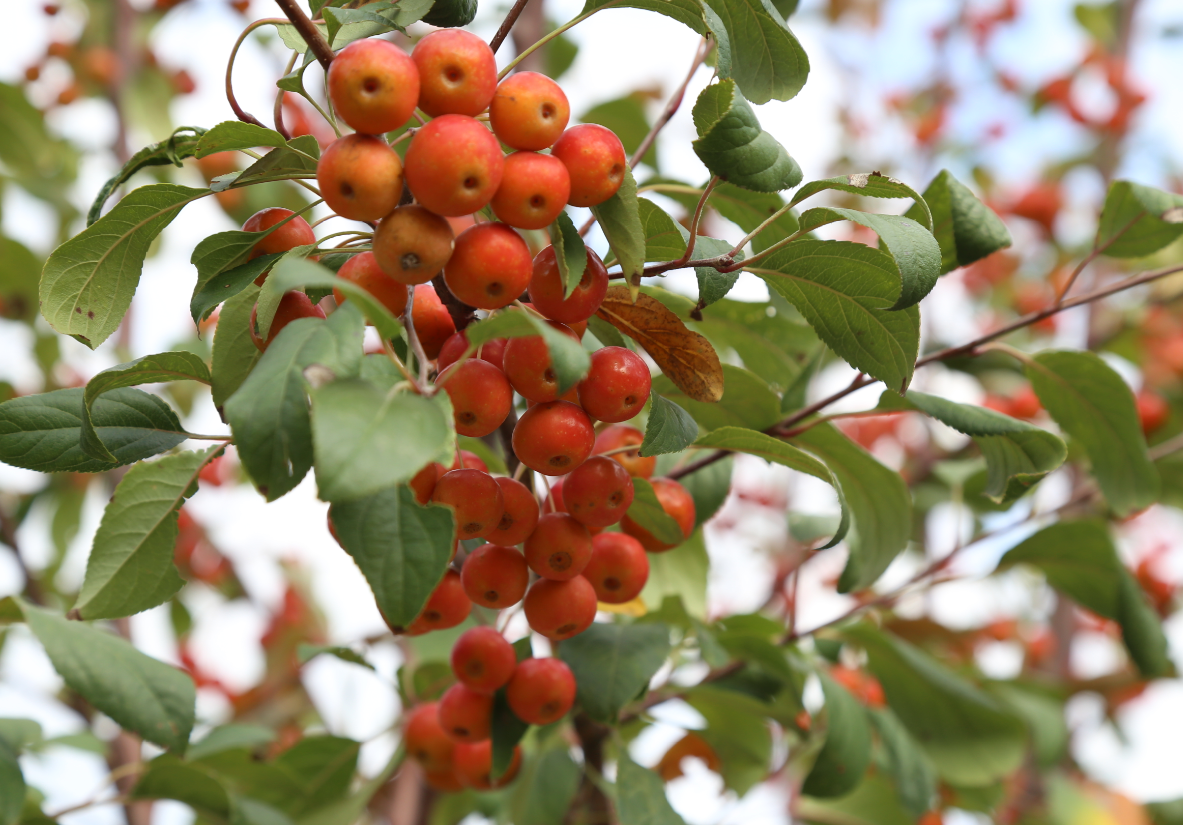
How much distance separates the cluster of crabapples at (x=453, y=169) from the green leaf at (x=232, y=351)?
0.12ft

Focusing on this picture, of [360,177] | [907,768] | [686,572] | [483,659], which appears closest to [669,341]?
[360,177]

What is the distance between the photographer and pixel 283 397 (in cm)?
58

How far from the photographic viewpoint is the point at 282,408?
0.59 metres

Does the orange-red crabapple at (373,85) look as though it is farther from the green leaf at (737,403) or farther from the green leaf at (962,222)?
the green leaf at (962,222)

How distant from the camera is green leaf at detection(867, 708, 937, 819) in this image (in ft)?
4.63

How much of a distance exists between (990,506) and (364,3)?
146cm

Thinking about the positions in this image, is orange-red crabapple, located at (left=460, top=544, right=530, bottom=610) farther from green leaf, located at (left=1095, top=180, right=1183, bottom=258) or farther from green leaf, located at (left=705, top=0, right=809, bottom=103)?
green leaf, located at (left=1095, top=180, right=1183, bottom=258)

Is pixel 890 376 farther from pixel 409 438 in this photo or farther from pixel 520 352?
pixel 409 438

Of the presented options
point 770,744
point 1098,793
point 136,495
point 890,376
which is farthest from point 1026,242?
point 136,495

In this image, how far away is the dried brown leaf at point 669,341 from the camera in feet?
2.74

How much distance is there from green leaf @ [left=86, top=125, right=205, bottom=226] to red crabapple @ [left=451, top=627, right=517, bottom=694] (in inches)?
22.9

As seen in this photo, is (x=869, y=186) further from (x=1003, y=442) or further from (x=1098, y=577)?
(x=1098, y=577)

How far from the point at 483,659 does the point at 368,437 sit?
0.54 metres

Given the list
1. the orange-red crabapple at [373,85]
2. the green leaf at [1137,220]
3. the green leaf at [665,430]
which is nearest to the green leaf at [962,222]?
the green leaf at [1137,220]
